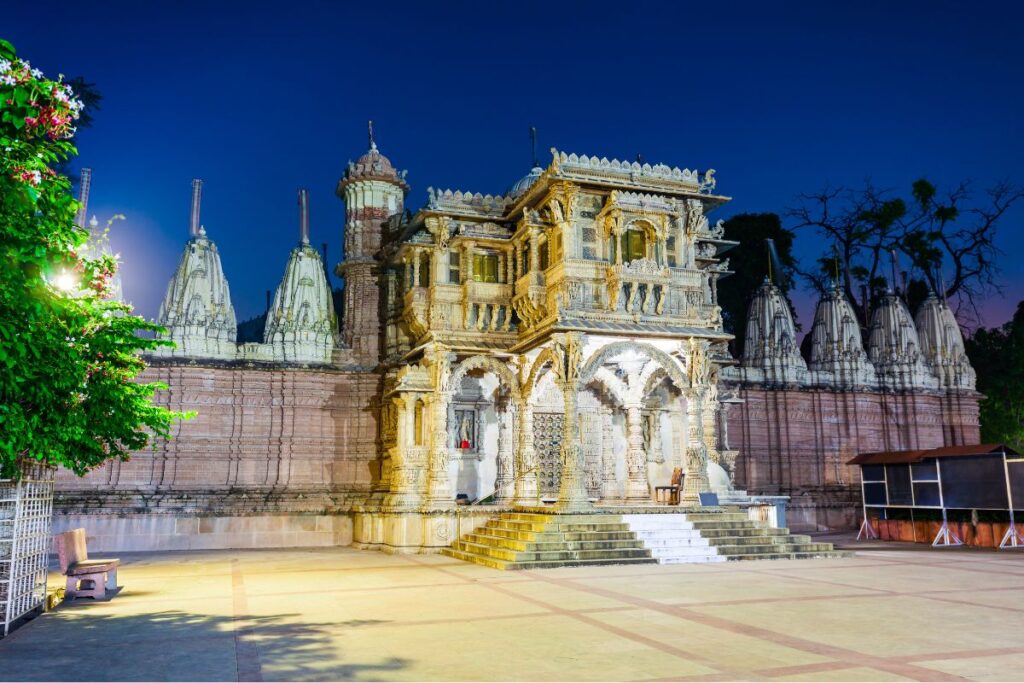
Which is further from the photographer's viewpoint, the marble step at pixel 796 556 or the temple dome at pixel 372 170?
the temple dome at pixel 372 170

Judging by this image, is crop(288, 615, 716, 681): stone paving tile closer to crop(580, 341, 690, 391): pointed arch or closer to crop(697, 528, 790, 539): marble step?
crop(697, 528, 790, 539): marble step

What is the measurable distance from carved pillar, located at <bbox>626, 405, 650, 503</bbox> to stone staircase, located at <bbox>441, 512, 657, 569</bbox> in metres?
4.34

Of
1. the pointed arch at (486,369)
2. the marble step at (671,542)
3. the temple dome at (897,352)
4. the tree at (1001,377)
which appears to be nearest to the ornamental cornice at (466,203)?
the pointed arch at (486,369)

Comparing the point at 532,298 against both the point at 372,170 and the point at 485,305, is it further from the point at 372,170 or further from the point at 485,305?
the point at 372,170

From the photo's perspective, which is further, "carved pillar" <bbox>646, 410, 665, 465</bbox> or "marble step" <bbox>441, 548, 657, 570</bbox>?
"carved pillar" <bbox>646, 410, 665, 465</bbox>

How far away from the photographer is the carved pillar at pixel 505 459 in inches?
898

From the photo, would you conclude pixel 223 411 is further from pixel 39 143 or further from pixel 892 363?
pixel 892 363

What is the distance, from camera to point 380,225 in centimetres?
2597

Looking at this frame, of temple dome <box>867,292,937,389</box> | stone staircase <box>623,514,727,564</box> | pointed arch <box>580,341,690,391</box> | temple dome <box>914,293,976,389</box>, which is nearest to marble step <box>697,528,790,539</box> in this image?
stone staircase <box>623,514,727,564</box>

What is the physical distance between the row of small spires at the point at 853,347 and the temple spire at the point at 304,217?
601 inches

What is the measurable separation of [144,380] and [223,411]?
2.30 meters

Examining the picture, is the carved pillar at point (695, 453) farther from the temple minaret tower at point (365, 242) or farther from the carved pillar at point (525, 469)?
the temple minaret tower at point (365, 242)

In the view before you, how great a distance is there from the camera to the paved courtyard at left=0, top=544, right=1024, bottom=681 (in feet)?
24.7

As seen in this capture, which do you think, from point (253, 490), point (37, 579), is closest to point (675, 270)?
point (253, 490)
